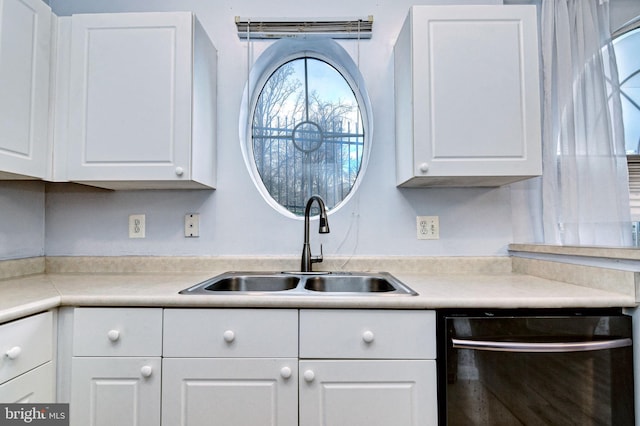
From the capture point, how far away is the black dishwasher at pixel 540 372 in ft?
3.57

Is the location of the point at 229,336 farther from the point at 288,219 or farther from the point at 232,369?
the point at 288,219

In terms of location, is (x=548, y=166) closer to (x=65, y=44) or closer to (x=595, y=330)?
(x=595, y=330)

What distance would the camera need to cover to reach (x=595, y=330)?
110cm

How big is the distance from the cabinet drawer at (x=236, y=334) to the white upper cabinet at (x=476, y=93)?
0.87m

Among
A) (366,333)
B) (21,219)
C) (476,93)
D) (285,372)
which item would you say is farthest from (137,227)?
(476,93)

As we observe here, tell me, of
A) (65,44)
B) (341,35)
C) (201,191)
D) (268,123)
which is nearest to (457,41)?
(341,35)

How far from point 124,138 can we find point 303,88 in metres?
1.01

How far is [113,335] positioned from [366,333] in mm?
850

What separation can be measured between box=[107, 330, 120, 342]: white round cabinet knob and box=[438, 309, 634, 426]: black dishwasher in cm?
109

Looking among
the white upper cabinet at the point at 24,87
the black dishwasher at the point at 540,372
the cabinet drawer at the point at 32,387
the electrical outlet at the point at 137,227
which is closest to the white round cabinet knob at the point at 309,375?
the black dishwasher at the point at 540,372

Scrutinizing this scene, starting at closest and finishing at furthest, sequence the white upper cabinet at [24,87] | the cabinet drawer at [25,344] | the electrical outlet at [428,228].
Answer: the cabinet drawer at [25,344], the white upper cabinet at [24,87], the electrical outlet at [428,228]

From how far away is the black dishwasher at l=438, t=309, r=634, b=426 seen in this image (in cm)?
109

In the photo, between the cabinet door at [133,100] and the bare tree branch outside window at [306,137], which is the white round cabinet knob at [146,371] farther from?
the bare tree branch outside window at [306,137]

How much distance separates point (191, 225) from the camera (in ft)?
5.98
